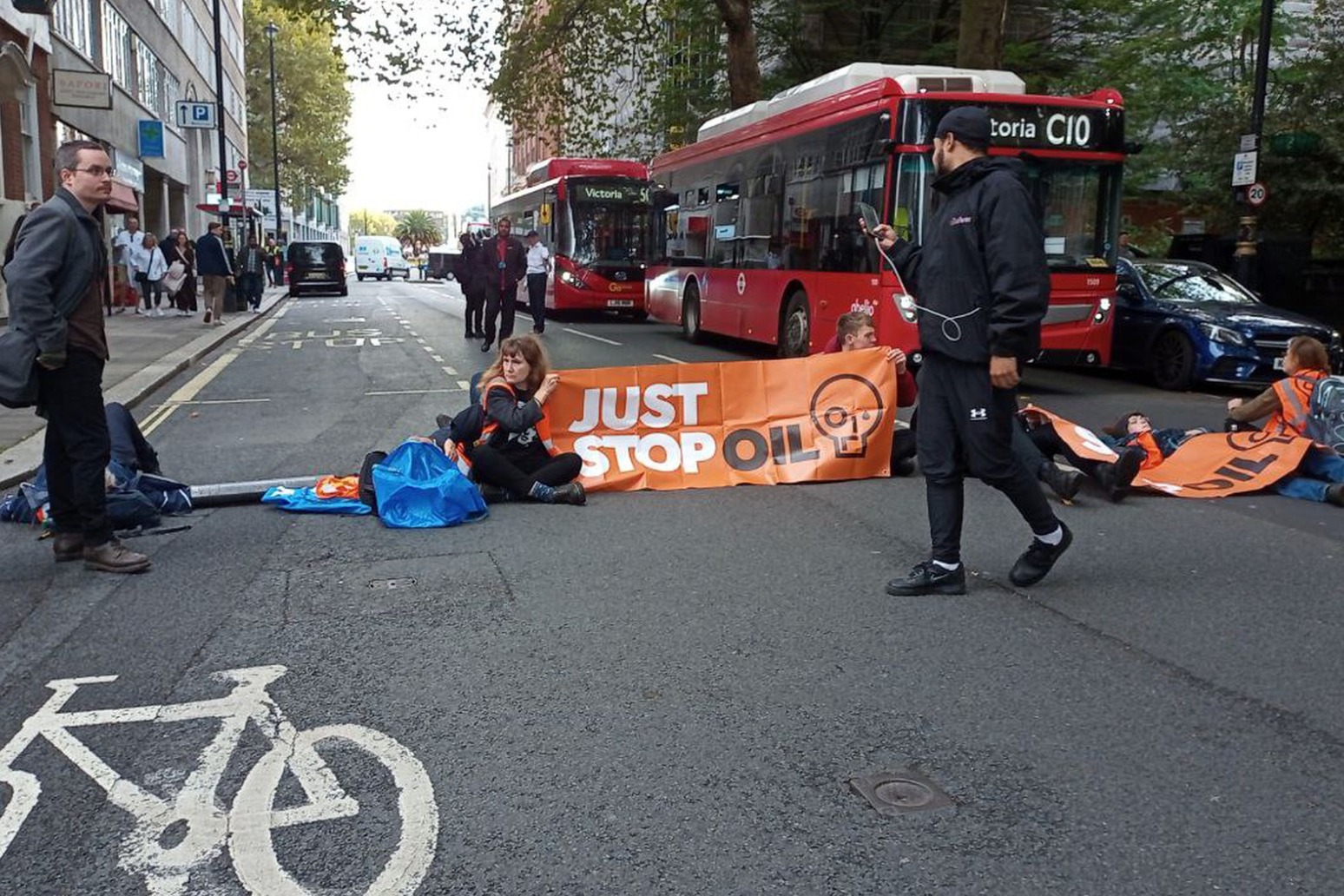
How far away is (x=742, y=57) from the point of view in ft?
82.5

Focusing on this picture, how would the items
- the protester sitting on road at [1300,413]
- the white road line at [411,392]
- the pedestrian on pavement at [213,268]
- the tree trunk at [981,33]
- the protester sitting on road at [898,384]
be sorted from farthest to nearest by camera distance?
the pedestrian on pavement at [213,268] → the tree trunk at [981,33] → the white road line at [411,392] → the protester sitting on road at [898,384] → the protester sitting on road at [1300,413]

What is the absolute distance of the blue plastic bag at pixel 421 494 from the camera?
6.62m

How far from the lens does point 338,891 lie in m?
2.78

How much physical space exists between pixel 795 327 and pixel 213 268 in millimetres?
13891

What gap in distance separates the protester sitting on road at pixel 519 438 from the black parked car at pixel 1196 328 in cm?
959

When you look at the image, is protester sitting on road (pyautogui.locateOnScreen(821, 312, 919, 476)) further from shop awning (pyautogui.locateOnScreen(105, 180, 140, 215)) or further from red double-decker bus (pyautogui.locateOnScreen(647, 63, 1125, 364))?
shop awning (pyautogui.locateOnScreen(105, 180, 140, 215))

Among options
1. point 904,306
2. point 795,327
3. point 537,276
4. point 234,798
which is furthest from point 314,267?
point 234,798

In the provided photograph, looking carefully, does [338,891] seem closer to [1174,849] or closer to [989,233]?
[1174,849]

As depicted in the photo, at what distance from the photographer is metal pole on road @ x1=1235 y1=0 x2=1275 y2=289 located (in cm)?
1716

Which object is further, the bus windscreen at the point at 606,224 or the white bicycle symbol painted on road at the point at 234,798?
the bus windscreen at the point at 606,224

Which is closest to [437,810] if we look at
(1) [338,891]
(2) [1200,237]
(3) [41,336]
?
(1) [338,891]

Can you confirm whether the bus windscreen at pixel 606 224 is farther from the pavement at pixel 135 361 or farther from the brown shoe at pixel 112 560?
the brown shoe at pixel 112 560

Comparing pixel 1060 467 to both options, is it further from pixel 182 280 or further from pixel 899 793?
pixel 182 280

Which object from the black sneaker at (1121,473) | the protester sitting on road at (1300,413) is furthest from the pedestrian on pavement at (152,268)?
the protester sitting on road at (1300,413)
